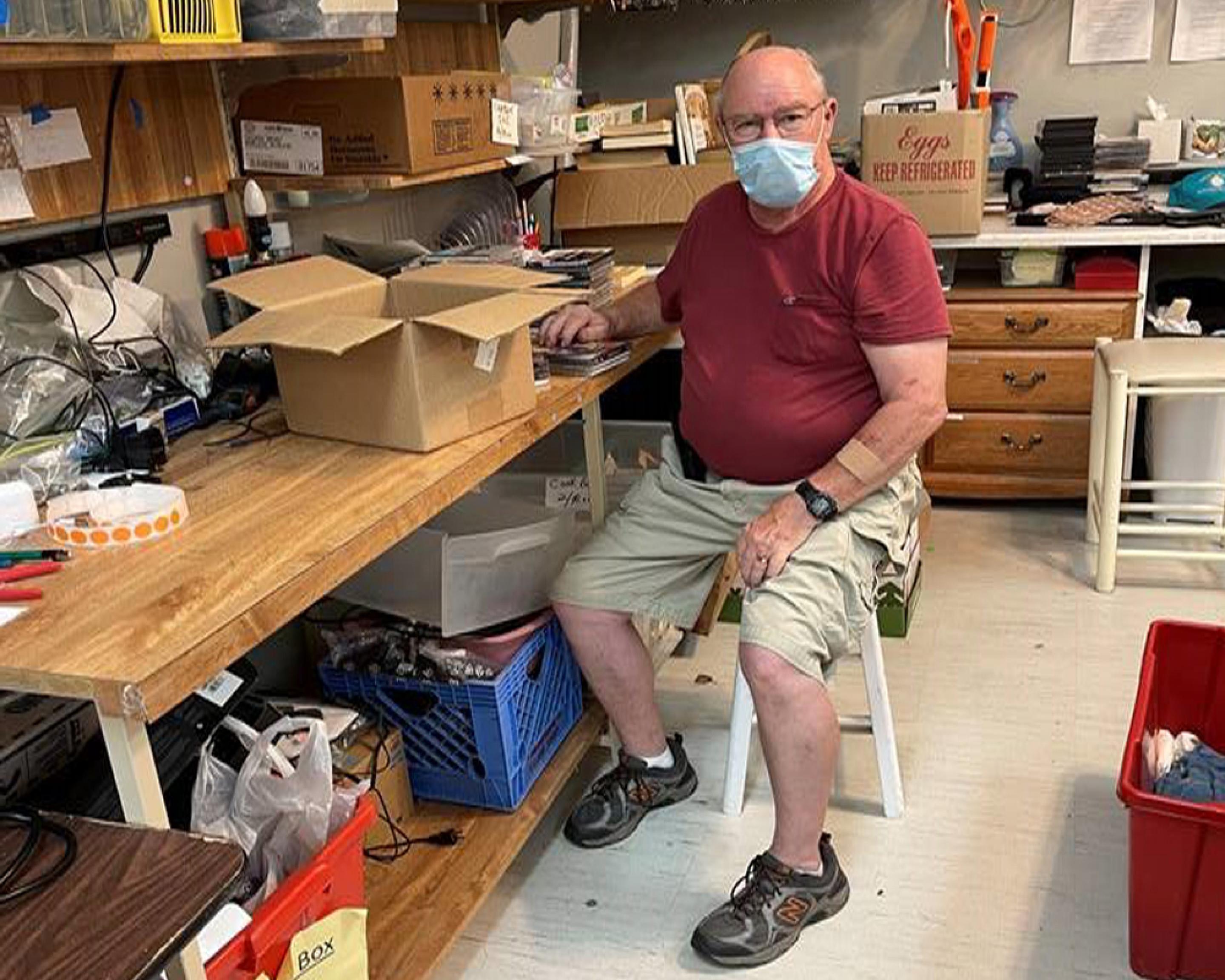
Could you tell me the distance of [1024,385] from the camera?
307 centimetres

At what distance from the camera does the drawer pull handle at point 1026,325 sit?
119 inches

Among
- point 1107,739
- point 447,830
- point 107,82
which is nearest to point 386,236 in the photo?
point 107,82

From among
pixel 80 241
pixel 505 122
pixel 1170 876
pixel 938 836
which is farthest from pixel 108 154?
pixel 1170 876

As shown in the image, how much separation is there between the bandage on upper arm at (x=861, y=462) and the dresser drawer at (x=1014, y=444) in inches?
57.6

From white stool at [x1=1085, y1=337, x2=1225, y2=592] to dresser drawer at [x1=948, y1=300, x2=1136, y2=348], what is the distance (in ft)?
0.23

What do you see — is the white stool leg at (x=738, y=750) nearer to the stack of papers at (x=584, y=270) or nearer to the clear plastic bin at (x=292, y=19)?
the stack of papers at (x=584, y=270)

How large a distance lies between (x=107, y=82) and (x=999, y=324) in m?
2.25

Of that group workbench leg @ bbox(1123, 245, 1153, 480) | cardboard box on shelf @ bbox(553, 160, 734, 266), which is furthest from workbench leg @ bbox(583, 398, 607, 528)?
workbench leg @ bbox(1123, 245, 1153, 480)

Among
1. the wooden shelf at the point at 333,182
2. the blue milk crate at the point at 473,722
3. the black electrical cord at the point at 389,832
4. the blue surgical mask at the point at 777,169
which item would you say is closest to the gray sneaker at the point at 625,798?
the blue milk crate at the point at 473,722

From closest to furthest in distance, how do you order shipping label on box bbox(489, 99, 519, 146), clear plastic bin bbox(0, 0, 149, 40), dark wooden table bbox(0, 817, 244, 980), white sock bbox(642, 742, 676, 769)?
dark wooden table bbox(0, 817, 244, 980)
clear plastic bin bbox(0, 0, 149, 40)
white sock bbox(642, 742, 676, 769)
shipping label on box bbox(489, 99, 519, 146)

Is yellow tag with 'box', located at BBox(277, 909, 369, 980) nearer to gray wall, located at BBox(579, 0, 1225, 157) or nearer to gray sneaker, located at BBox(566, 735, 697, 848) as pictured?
gray sneaker, located at BBox(566, 735, 697, 848)

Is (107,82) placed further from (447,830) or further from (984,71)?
(984,71)

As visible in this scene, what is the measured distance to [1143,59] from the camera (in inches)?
133

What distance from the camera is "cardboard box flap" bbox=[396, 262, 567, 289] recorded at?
1.78 metres
